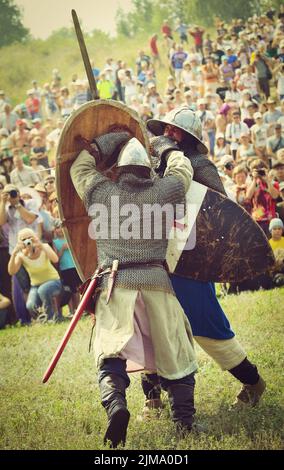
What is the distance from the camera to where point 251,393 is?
16.4ft

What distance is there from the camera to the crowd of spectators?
27.9ft

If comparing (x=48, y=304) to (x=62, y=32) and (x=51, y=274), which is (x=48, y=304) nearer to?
(x=51, y=274)

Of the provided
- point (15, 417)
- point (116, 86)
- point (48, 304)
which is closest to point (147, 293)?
point (15, 417)

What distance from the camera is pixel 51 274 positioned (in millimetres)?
8391

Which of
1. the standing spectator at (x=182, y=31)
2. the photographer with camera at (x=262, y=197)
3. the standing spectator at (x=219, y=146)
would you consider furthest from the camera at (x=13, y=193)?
the standing spectator at (x=182, y=31)

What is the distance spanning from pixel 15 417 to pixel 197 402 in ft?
3.63

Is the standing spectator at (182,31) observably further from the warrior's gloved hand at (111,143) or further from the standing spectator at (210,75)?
the warrior's gloved hand at (111,143)

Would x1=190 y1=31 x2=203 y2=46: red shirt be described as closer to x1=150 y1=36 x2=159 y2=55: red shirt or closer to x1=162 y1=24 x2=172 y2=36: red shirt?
x1=162 y1=24 x2=172 y2=36: red shirt

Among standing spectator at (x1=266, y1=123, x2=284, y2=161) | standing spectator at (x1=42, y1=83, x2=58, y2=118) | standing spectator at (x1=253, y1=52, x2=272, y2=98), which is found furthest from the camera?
standing spectator at (x1=42, y1=83, x2=58, y2=118)

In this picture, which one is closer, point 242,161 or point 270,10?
point 242,161

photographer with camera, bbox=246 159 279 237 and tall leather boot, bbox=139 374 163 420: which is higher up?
photographer with camera, bbox=246 159 279 237

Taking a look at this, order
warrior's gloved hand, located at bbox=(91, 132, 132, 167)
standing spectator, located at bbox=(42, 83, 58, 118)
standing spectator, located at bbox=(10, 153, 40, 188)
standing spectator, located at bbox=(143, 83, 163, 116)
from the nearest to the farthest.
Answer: warrior's gloved hand, located at bbox=(91, 132, 132, 167), standing spectator, located at bbox=(10, 153, 40, 188), standing spectator, located at bbox=(143, 83, 163, 116), standing spectator, located at bbox=(42, 83, 58, 118)

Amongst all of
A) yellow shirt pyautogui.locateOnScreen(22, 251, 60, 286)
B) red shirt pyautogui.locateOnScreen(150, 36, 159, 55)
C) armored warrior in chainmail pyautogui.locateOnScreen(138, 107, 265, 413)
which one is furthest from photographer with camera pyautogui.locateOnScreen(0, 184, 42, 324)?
red shirt pyautogui.locateOnScreen(150, 36, 159, 55)

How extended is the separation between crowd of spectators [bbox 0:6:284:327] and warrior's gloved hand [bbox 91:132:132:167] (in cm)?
159
